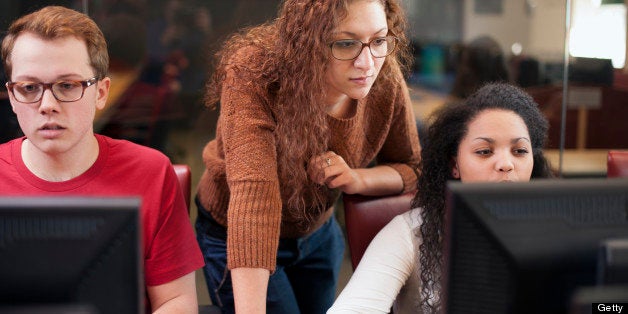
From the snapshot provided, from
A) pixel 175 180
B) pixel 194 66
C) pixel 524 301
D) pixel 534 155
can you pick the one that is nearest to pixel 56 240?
pixel 524 301

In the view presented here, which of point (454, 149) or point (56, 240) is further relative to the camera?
point (454, 149)

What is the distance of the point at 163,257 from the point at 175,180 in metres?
0.18

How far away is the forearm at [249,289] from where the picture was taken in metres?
1.44

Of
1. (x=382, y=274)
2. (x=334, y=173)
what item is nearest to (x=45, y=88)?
(x=334, y=173)

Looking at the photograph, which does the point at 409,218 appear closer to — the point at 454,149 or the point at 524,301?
the point at 454,149

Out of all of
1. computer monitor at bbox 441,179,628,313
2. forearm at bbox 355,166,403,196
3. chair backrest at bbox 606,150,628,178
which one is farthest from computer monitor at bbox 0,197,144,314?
chair backrest at bbox 606,150,628,178

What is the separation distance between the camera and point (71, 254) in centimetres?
90

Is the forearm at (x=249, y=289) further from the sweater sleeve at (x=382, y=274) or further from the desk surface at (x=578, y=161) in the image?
the desk surface at (x=578, y=161)

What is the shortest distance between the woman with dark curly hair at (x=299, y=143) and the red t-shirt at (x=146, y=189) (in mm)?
116

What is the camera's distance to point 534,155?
1820 mm

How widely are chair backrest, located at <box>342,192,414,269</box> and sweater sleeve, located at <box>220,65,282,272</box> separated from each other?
1.26 ft

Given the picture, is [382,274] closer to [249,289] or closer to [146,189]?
[249,289]

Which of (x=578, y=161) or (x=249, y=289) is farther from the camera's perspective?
(x=578, y=161)

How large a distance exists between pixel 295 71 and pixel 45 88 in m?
0.53
